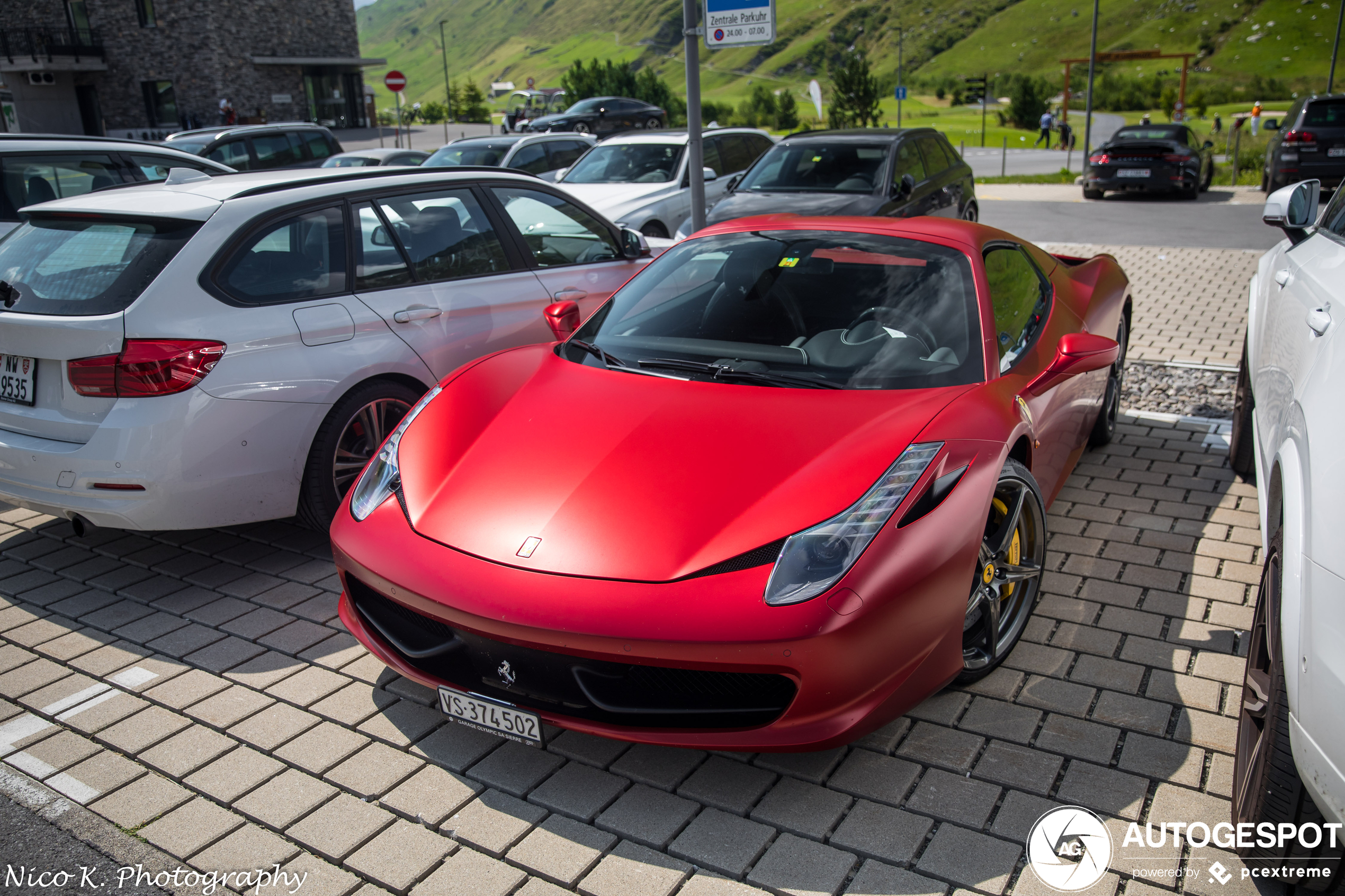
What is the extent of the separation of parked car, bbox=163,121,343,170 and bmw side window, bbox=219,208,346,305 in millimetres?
12703

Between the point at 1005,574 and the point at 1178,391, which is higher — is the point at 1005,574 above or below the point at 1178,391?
above

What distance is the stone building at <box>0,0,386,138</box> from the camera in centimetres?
4172

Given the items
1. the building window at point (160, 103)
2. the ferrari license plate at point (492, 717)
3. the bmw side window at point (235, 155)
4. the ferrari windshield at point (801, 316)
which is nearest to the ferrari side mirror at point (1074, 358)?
the ferrari windshield at point (801, 316)

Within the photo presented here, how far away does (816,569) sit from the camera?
2.53 m

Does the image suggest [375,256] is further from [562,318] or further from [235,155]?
[235,155]

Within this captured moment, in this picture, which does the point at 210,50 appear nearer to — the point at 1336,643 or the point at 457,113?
the point at 457,113

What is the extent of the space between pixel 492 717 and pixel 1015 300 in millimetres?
2597

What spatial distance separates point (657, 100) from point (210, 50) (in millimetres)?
22181

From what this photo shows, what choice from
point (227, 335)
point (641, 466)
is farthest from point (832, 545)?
point (227, 335)

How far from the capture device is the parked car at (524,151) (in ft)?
47.7

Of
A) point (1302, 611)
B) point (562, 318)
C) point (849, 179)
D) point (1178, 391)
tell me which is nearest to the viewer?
point (1302, 611)

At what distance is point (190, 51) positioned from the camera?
1650 inches

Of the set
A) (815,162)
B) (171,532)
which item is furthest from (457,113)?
(171,532)

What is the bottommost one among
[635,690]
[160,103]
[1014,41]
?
[635,690]
